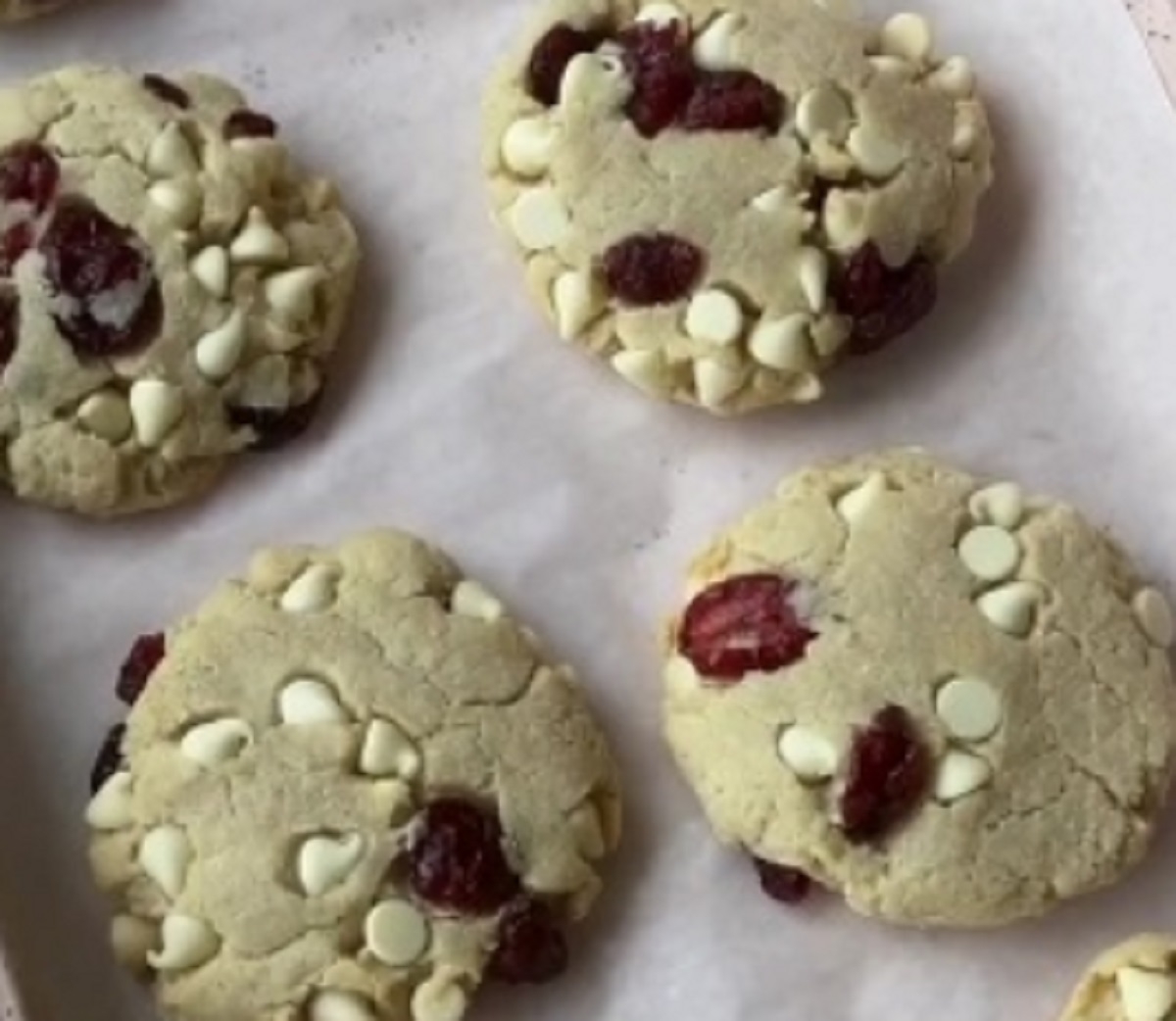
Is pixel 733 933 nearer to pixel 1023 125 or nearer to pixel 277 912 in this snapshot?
pixel 277 912

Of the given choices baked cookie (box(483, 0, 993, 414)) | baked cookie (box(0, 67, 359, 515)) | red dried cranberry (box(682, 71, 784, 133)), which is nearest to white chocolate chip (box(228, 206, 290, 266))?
baked cookie (box(0, 67, 359, 515))

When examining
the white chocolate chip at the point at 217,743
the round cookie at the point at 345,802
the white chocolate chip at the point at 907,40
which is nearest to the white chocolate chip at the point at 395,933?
the round cookie at the point at 345,802

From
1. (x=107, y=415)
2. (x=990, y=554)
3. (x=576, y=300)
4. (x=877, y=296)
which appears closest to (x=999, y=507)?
(x=990, y=554)

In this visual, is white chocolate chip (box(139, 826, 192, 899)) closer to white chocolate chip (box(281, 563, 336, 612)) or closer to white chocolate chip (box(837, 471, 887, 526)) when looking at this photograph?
white chocolate chip (box(281, 563, 336, 612))

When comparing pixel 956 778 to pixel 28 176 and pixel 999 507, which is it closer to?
pixel 999 507

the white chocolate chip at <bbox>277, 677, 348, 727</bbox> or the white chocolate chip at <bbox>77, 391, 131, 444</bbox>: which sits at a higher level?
the white chocolate chip at <bbox>77, 391, 131, 444</bbox>
